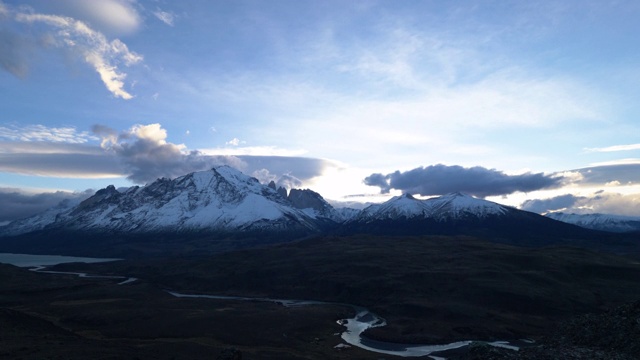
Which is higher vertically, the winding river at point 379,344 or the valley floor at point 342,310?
the valley floor at point 342,310

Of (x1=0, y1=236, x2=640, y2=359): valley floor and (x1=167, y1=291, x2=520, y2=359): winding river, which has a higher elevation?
(x1=0, y1=236, x2=640, y2=359): valley floor

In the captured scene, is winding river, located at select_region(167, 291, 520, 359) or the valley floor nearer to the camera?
the valley floor

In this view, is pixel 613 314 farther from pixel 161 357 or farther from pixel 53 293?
pixel 53 293

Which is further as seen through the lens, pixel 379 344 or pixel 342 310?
pixel 342 310

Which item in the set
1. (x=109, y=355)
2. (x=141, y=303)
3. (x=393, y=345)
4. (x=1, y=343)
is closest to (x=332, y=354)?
(x=393, y=345)

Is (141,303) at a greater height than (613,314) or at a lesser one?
lesser

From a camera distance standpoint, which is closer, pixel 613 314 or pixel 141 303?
pixel 613 314

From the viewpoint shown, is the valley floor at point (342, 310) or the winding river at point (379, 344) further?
the winding river at point (379, 344)

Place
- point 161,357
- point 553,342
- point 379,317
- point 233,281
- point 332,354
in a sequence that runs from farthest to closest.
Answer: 1. point 233,281
2. point 379,317
3. point 332,354
4. point 161,357
5. point 553,342

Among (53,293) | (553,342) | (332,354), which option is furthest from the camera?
(53,293)

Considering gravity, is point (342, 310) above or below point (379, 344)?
above
